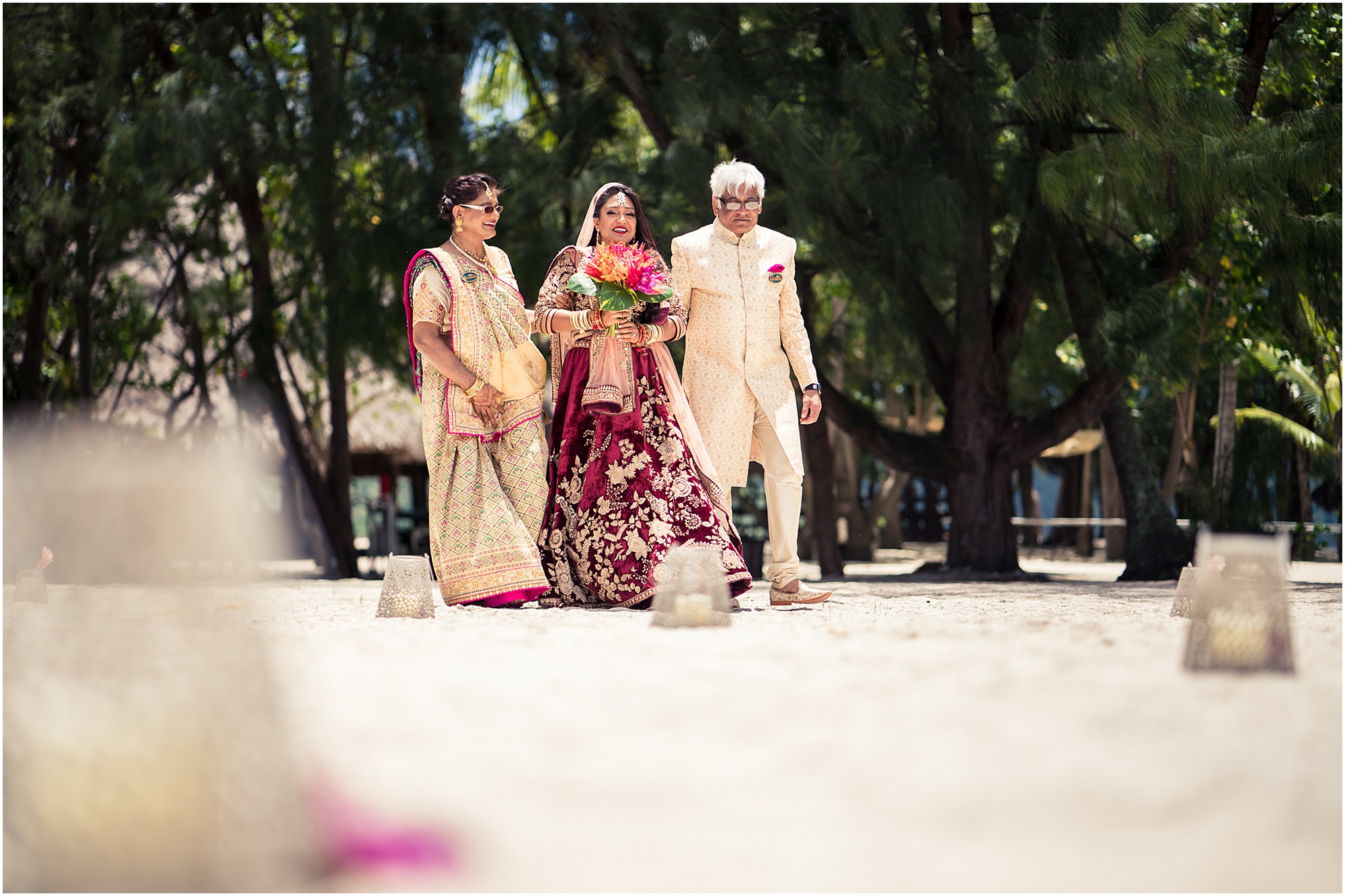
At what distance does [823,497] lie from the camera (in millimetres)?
12383

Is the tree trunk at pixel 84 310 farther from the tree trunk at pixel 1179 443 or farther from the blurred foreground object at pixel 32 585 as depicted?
the tree trunk at pixel 1179 443

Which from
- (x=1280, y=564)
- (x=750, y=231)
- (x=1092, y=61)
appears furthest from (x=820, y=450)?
(x=1280, y=564)

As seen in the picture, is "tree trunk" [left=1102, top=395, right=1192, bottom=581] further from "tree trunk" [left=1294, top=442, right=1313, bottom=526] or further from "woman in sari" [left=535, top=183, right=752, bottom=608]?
"tree trunk" [left=1294, top=442, right=1313, bottom=526]

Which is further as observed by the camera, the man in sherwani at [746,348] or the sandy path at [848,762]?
Answer: the man in sherwani at [746,348]

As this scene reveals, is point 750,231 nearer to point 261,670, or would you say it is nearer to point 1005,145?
point 261,670

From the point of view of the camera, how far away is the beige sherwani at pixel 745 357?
5.06 meters

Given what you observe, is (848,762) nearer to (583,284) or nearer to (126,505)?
(583,284)

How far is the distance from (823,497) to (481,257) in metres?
7.62

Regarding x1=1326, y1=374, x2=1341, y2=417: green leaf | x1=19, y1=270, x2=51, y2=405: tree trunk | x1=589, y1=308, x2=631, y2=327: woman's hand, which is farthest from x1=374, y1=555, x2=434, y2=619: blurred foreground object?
x1=19, y1=270, x2=51, y2=405: tree trunk

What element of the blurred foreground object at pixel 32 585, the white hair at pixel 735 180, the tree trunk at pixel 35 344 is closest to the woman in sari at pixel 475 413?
the white hair at pixel 735 180

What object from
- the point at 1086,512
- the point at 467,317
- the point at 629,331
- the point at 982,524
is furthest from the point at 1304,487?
the point at 467,317

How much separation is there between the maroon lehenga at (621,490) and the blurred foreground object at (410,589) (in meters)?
0.66

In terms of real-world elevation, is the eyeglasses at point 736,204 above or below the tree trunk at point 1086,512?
above

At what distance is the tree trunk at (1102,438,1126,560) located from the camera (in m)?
17.4
